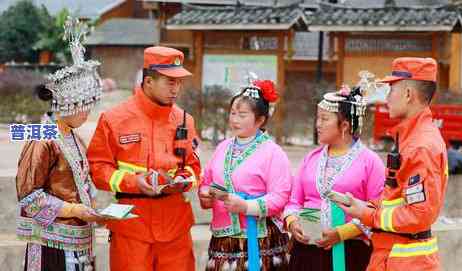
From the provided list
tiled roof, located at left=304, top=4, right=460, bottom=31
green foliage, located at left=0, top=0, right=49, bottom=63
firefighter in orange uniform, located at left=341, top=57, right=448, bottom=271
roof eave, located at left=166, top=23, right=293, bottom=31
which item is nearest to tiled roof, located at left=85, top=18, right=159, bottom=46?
green foliage, located at left=0, top=0, right=49, bottom=63

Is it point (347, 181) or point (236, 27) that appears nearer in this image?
point (347, 181)

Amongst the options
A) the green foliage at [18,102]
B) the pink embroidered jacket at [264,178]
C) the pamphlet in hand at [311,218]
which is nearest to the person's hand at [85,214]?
the pink embroidered jacket at [264,178]

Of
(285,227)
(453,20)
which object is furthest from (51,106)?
(453,20)

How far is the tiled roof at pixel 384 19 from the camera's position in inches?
597

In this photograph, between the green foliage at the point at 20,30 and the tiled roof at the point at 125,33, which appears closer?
the tiled roof at the point at 125,33

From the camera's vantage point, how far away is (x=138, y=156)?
4.59 m

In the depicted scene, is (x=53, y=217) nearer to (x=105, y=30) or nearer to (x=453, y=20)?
(x=453, y=20)

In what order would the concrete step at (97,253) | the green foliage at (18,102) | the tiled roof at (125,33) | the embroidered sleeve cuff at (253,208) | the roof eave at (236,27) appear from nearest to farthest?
the embroidered sleeve cuff at (253,208) → the concrete step at (97,253) → the roof eave at (236,27) → the green foliage at (18,102) → the tiled roof at (125,33)

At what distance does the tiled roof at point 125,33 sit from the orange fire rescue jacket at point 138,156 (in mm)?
29443

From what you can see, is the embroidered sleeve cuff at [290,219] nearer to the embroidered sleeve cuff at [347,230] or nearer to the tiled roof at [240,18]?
the embroidered sleeve cuff at [347,230]

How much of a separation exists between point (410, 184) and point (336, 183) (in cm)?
65

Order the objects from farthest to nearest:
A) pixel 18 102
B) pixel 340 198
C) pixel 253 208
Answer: pixel 18 102
pixel 253 208
pixel 340 198

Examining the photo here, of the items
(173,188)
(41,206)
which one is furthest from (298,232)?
(41,206)

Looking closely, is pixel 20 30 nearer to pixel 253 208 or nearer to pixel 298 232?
pixel 253 208
